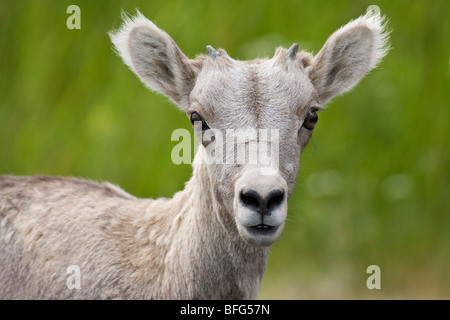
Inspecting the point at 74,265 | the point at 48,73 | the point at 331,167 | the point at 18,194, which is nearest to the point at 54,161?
the point at 48,73

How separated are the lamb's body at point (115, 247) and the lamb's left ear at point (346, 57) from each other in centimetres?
128

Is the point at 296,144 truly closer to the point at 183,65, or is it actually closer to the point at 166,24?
the point at 183,65

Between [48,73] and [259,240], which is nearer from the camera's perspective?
[259,240]

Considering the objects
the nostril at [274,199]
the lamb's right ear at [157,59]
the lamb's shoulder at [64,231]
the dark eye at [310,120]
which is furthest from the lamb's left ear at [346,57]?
the lamb's shoulder at [64,231]

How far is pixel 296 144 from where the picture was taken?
5.18 metres

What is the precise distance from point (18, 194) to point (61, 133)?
502cm

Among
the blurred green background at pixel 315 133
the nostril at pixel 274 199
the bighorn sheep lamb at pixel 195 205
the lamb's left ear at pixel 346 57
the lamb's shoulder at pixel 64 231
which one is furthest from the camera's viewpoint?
the blurred green background at pixel 315 133

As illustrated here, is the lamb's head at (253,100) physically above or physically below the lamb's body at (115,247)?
above

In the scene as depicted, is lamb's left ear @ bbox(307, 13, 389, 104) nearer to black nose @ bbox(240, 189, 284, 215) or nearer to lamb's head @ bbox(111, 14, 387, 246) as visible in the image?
lamb's head @ bbox(111, 14, 387, 246)

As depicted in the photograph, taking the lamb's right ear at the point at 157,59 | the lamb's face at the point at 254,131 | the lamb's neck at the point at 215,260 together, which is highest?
the lamb's right ear at the point at 157,59

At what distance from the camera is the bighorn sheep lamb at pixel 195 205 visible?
5059 mm

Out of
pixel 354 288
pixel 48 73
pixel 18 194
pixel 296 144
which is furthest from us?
pixel 48 73

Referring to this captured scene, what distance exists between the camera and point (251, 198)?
15.0 feet

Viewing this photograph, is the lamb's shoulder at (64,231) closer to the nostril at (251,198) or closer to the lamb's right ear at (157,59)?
the lamb's right ear at (157,59)
